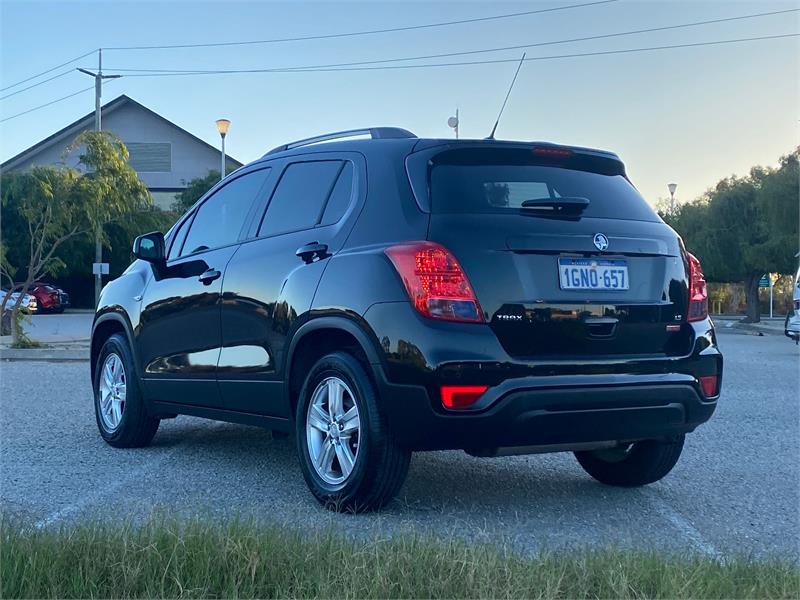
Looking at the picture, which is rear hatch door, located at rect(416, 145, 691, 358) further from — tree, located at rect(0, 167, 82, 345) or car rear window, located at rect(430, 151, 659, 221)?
tree, located at rect(0, 167, 82, 345)

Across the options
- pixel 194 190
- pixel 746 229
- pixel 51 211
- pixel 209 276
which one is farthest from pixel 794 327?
pixel 194 190

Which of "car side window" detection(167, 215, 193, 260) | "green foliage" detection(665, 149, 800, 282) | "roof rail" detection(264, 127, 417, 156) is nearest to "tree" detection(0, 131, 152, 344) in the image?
"car side window" detection(167, 215, 193, 260)

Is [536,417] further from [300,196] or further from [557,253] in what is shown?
[300,196]

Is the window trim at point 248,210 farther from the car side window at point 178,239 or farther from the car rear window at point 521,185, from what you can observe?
the car rear window at point 521,185

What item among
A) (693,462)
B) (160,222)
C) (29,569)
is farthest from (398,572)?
(160,222)

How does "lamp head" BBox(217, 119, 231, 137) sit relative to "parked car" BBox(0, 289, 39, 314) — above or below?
above

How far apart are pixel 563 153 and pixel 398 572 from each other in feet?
8.38

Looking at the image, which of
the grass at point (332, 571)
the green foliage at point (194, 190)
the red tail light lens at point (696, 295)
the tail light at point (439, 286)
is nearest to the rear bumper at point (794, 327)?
the red tail light lens at point (696, 295)

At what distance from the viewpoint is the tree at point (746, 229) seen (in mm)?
33312

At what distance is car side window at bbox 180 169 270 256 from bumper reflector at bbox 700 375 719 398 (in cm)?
285

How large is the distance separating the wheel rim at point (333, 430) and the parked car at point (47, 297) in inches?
1327

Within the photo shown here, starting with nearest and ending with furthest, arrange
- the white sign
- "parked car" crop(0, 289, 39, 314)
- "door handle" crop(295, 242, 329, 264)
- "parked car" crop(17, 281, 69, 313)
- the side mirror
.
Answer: "door handle" crop(295, 242, 329, 264), the side mirror, "parked car" crop(0, 289, 39, 314), the white sign, "parked car" crop(17, 281, 69, 313)

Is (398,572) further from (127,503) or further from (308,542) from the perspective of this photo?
(127,503)

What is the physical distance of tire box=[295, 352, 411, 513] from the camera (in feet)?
14.7
